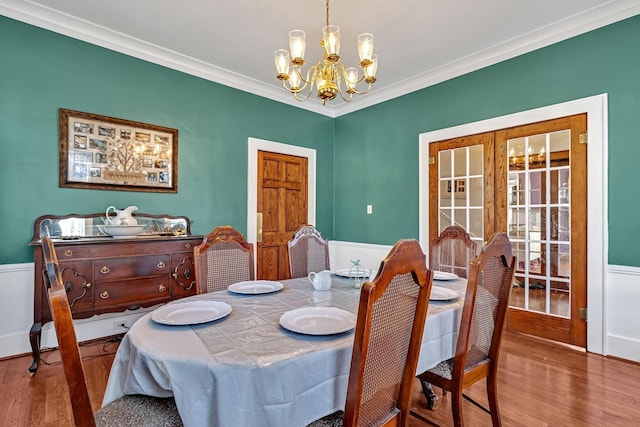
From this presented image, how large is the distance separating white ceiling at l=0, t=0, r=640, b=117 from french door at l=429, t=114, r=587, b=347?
83 cm

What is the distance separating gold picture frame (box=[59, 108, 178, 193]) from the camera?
284 cm

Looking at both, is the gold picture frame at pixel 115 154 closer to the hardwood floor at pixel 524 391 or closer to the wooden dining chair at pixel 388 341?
the hardwood floor at pixel 524 391

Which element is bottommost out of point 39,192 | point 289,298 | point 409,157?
point 289,298

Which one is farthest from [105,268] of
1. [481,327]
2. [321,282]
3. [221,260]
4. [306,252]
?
[481,327]

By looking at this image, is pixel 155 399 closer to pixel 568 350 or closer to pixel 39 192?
pixel 39 192

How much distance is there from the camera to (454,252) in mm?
2506

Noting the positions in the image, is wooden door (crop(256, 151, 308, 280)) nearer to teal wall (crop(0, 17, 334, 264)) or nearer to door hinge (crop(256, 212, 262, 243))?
door hinge (crop(256, 212, 262, 243))

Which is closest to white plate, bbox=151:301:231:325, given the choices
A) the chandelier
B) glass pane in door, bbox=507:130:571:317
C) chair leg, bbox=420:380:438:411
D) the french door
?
chair leg, bbox=420:380:438:411

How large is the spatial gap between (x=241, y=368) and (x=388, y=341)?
47 centimetres

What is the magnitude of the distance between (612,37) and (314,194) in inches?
136

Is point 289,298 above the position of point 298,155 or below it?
below

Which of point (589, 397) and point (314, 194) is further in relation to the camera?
point (314, 194)

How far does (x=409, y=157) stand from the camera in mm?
4090

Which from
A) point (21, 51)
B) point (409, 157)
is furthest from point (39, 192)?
point (409, 157)
